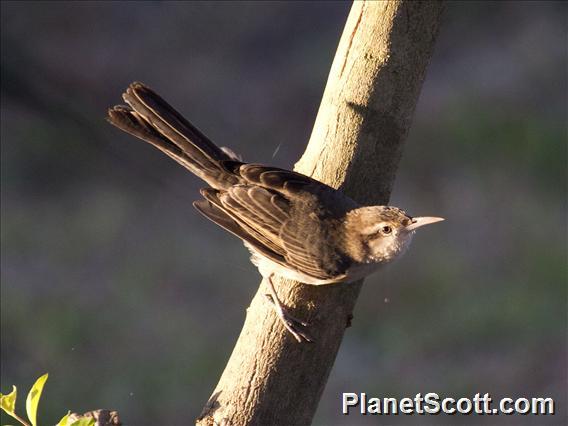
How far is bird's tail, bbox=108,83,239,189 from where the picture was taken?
3.48 meters

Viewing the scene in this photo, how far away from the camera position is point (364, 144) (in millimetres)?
3357

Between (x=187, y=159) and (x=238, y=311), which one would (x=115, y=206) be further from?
(x=187, y=159)

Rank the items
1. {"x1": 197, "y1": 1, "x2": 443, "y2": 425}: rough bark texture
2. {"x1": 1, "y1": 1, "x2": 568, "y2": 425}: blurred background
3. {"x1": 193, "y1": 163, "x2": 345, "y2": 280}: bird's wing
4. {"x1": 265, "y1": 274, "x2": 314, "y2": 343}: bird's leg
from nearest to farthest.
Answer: {"x1": 265, "y1": 274, "x2": 314, "y2": 343}: bird's leg < {"x1": 197, "y1": 1, "x2": 443, "y2": 425}: rough bark texture < {"x1": 193, "y1": 163, "x2": 345, "y2": 280}: bird's wing < {"x1": 1, "y1": 1, "x2": 568, "y2": 425}: blurred background

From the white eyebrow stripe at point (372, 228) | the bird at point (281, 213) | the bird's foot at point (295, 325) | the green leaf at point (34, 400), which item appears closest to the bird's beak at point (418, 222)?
the bird at point (281, 213)

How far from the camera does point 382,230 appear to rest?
333 cm

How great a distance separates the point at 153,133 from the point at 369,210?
96 centimetres

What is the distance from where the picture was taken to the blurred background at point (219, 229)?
19.5 feet

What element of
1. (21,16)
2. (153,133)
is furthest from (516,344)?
(21,16)

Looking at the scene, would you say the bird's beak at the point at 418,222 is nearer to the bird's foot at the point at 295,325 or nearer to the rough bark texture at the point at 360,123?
the rough bark texture at the point at 360,123

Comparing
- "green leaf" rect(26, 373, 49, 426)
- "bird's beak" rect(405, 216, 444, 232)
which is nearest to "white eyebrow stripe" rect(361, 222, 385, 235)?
"bird's beak" rect(405, 216, 444, 232)

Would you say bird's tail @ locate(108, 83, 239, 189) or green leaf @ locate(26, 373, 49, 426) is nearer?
green leaf @ locate(26, 373, 49, 426)

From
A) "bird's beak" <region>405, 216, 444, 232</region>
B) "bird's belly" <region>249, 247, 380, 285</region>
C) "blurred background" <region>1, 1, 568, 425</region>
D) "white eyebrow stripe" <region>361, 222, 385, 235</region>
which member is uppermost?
"blurred background" <region>1, 1, 568, 425</region>

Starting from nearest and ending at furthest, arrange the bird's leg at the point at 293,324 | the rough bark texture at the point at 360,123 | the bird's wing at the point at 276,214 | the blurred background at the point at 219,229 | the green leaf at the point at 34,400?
the green leaf at the point at 34,400, the bird's leg at the point at 293,324, the rough bark texture at the point at 360,123, the bird's wing at the point at 276,214, the blurred background at the point at 219,229

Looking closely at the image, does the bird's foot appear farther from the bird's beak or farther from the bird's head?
the bird's beak
